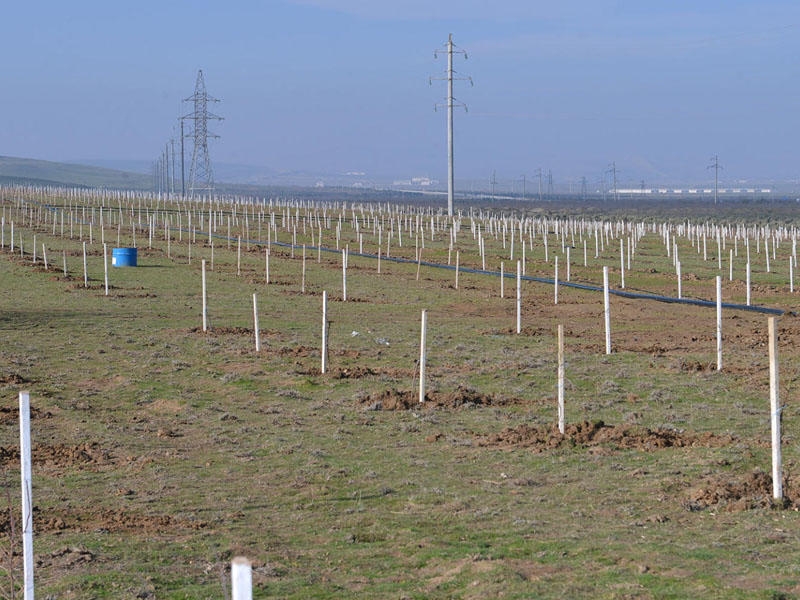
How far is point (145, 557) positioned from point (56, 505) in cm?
270

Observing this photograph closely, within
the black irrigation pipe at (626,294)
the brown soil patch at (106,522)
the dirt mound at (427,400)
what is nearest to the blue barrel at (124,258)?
the black irrigation pipe at (626,294)

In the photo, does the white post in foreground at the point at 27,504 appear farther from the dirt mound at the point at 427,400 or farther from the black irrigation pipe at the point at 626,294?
the black irrigation pipe at the point at 626,294

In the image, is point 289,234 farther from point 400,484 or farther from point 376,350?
point 400,484

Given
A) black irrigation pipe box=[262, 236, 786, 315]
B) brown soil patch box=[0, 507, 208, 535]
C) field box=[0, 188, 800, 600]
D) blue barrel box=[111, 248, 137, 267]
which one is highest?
blue barrel box=[111, 248, 137, 267]

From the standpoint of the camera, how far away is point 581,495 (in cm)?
1271

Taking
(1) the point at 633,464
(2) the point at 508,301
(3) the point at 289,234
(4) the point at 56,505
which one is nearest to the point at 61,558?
(4) the point at 56,505

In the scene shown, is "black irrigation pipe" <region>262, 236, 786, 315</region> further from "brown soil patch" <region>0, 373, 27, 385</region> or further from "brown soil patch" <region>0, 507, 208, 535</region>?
"brown soil patch" <region>0, 507, 208, 535</region>

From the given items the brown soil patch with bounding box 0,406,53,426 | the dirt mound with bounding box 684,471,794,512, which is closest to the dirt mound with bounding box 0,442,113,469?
the brown soil patch with bounding box 0,406,53,426

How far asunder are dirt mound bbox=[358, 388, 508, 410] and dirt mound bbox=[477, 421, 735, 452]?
2.43m

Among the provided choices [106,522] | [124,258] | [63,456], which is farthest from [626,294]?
[106,522]

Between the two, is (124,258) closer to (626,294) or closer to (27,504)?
(626,294)

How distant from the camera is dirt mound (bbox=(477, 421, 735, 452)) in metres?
15.2

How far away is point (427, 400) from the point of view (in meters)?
18.9

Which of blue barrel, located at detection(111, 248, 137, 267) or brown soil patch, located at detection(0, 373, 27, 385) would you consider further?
blue barrel, located at detection(111, 248, 137, 267)
